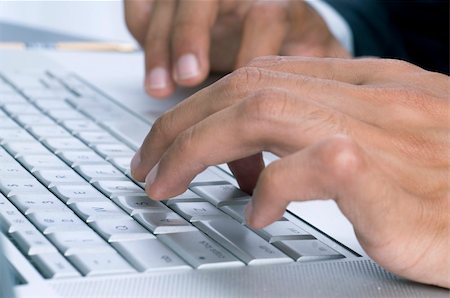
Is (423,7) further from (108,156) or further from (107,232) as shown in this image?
(107,232)

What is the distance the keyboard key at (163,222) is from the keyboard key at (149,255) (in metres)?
0.01

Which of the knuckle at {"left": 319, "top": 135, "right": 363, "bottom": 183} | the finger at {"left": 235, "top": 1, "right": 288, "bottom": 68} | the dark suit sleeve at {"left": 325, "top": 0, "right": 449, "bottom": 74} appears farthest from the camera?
the dark suit sleeve at {"left": 325, "top": 0, "right": 449, "bottom": 74}

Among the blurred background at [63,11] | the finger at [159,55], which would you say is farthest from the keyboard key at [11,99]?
the blurred background at [63,11]

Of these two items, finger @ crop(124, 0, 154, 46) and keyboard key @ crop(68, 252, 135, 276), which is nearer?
keyboard key @ crop(68, 252, 135, 276)

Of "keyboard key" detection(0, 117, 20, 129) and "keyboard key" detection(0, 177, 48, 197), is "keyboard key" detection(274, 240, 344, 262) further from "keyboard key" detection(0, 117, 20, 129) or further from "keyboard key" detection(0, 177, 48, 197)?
"keyboard key" detection(0, 117, 20, 129)

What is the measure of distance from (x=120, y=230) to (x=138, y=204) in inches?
1.9

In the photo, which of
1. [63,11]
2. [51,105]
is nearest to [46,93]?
[51,105]

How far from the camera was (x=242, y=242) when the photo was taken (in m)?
0.44

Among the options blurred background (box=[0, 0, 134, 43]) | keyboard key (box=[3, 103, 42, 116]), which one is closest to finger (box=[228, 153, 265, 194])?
keyboard key (box=[3, 103, 42, 116])

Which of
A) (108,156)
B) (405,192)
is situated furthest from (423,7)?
(405,192)

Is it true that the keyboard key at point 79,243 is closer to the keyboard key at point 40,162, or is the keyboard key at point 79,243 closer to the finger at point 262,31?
the keyboard key at point 40,162

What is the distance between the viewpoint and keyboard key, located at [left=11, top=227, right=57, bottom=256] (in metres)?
0.40

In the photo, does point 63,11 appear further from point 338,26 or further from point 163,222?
point 163,222

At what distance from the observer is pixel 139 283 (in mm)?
380
